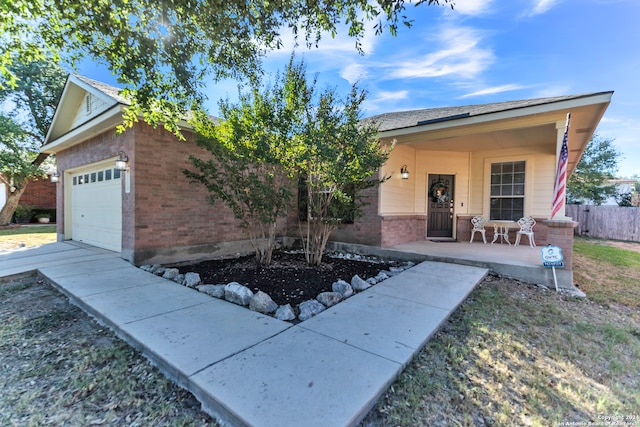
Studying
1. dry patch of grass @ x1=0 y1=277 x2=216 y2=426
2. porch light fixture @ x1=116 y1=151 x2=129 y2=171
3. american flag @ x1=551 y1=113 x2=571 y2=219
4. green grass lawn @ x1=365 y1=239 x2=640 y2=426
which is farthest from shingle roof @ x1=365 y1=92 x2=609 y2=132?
dry patch of grass @ x1=0 y1=277 x2=216 y2=426

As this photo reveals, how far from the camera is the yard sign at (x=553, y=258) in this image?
15.5 ft

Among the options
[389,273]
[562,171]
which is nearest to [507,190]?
[562,171]

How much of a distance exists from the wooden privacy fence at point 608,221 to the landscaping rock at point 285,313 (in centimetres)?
1516

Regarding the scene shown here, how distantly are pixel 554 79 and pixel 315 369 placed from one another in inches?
448

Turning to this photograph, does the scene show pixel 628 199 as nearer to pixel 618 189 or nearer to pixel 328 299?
pixel 618 189

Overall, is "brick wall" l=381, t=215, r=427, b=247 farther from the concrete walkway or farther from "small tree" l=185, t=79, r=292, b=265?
"small tree" l=185, t=79, r=292, b=265

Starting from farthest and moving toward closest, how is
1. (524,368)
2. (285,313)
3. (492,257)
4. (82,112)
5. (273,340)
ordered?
(82,112) → (492,257) → (285,313) → (273,340) → (524,368)

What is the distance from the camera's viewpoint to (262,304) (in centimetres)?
357

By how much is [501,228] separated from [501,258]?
9.63 ft

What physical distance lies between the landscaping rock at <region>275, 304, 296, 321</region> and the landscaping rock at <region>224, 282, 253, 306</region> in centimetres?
57

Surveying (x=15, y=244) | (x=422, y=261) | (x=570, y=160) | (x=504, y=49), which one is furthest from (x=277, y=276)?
(x=570, y=160)

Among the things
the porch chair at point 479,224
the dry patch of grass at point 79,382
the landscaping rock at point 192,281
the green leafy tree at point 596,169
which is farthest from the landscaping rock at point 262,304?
the green leafy tree at point 596,169

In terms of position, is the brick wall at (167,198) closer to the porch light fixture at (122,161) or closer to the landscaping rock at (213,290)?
the porch light fixture at (122,161)

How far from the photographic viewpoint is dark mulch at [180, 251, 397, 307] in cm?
430
